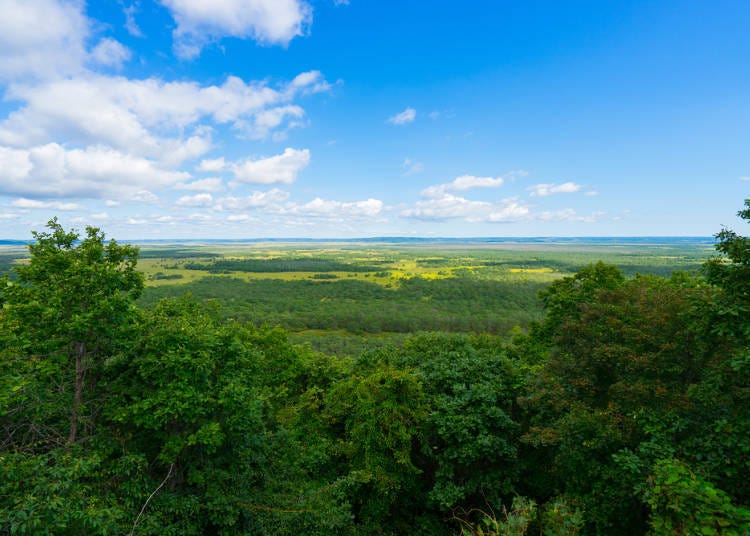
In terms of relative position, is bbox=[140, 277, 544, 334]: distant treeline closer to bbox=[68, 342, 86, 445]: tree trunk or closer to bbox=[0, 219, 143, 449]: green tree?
bbox=[0, 219, 143, 449]: green tree

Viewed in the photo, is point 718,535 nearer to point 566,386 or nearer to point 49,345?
point 566,386

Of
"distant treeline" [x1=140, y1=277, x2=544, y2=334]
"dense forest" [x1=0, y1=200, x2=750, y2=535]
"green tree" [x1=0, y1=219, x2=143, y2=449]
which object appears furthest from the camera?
"distant treeline" [x1=140, y1=277, x2=544, y2=334]

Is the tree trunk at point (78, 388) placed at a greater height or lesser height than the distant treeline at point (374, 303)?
greater

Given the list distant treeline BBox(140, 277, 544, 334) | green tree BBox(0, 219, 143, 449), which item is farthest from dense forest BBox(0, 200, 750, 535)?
distant treeline BBox(140, 277, 544, 334)

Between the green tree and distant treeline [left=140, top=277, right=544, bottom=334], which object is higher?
the green tree

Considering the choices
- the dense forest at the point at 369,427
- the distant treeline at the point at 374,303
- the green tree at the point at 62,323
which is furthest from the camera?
the distant treeline at the point at 374,303

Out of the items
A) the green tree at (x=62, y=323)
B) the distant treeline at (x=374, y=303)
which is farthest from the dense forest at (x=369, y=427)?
the distant treeline at (x=374, y=303)

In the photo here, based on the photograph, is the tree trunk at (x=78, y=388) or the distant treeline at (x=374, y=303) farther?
the distant treeline at (x=374, y=303)

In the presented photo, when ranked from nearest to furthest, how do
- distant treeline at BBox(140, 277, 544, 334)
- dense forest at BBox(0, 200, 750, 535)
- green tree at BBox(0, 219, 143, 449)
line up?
dense forest at BBox(0, 200, 750, 535)
green tree at BBox(0, 219, 143, 449)
distant treeline at BBox(140, 277, 544, 334)

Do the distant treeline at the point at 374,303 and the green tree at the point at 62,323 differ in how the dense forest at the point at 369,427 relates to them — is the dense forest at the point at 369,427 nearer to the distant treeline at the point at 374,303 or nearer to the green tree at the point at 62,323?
the green tree at the point at 62,323
